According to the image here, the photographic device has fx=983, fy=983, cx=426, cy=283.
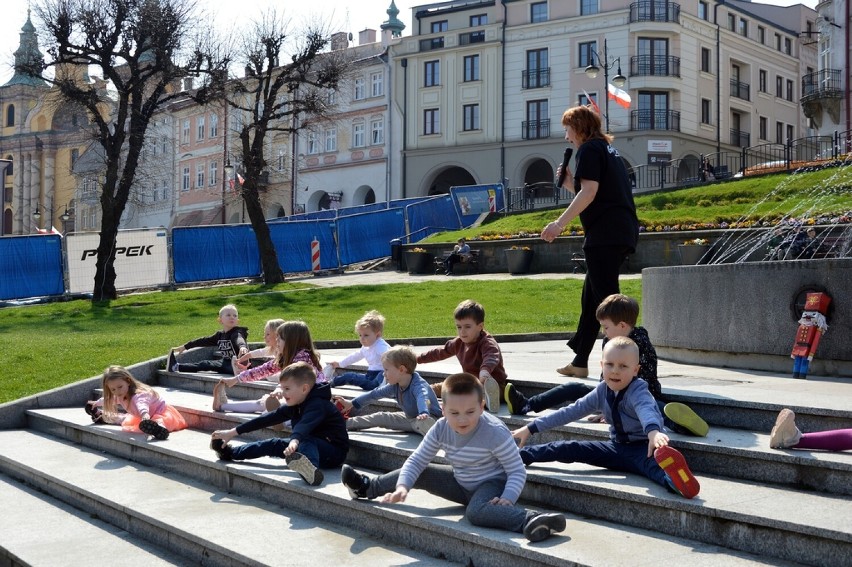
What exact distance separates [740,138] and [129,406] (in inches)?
1995

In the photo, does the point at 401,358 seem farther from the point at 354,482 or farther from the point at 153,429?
the point at 153,429

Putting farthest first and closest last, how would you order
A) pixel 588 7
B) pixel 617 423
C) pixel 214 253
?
pixel 588 7 → pixel 214 253 → pixel 617 423

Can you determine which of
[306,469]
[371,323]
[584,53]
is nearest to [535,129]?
[584,53]

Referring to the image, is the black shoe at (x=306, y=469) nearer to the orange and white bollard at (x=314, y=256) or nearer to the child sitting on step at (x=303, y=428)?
the child sitting on step at (x=303, y=428)

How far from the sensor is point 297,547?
5.21 meters

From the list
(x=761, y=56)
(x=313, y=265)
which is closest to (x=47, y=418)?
(x=313, y=265)

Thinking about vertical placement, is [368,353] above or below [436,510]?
above

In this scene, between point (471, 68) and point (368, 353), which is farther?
point (471, 68)

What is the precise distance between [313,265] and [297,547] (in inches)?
1193

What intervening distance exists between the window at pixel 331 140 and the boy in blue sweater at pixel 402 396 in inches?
2071

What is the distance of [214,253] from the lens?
33.0 metres

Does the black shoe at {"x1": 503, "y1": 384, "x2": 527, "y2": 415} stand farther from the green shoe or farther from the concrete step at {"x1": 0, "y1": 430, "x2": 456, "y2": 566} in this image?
the concrete step at {"x1": 0, "y1": 430, "x2": 456, "y2": 566}

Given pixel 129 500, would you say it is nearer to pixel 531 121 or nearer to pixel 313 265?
pixel 313 265

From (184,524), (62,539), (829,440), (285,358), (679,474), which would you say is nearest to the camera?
(679,474)
